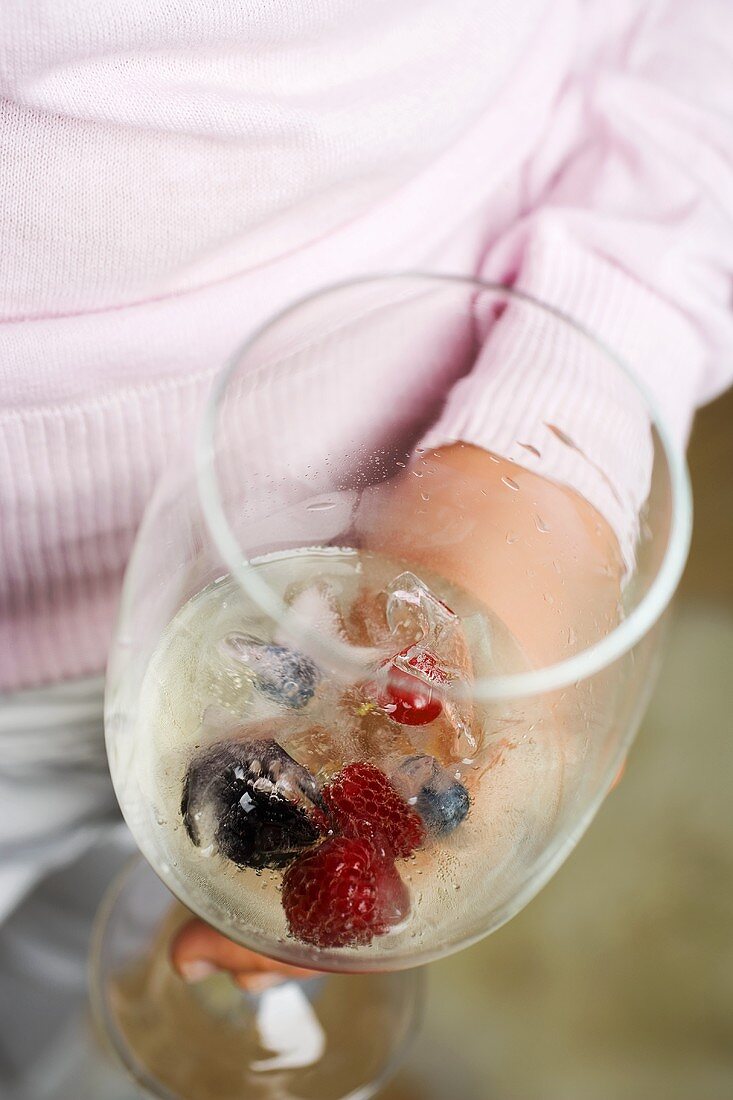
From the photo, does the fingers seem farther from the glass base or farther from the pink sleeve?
the pink sleeve

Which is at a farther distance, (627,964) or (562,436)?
(627,964)

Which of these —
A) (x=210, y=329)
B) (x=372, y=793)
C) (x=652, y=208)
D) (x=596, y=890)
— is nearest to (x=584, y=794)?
(x=372, y=793)

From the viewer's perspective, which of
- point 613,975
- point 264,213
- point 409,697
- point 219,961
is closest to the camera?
point 409,697

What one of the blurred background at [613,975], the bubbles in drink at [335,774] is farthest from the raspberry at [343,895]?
the blurred background at [613,975]

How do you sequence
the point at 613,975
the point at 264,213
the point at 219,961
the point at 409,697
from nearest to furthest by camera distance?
1. the point at 409,697
2. the point at 264,213
3. the point at 219,961
4. the point at 613,975

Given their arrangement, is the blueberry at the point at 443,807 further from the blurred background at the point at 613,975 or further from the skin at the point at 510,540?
the blurred background at the point at 613,975

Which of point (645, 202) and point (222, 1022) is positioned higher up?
point (645, 202)

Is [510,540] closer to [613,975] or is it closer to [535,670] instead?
[535,670]

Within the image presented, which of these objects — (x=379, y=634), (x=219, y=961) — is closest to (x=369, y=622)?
(x=379, y=634)
